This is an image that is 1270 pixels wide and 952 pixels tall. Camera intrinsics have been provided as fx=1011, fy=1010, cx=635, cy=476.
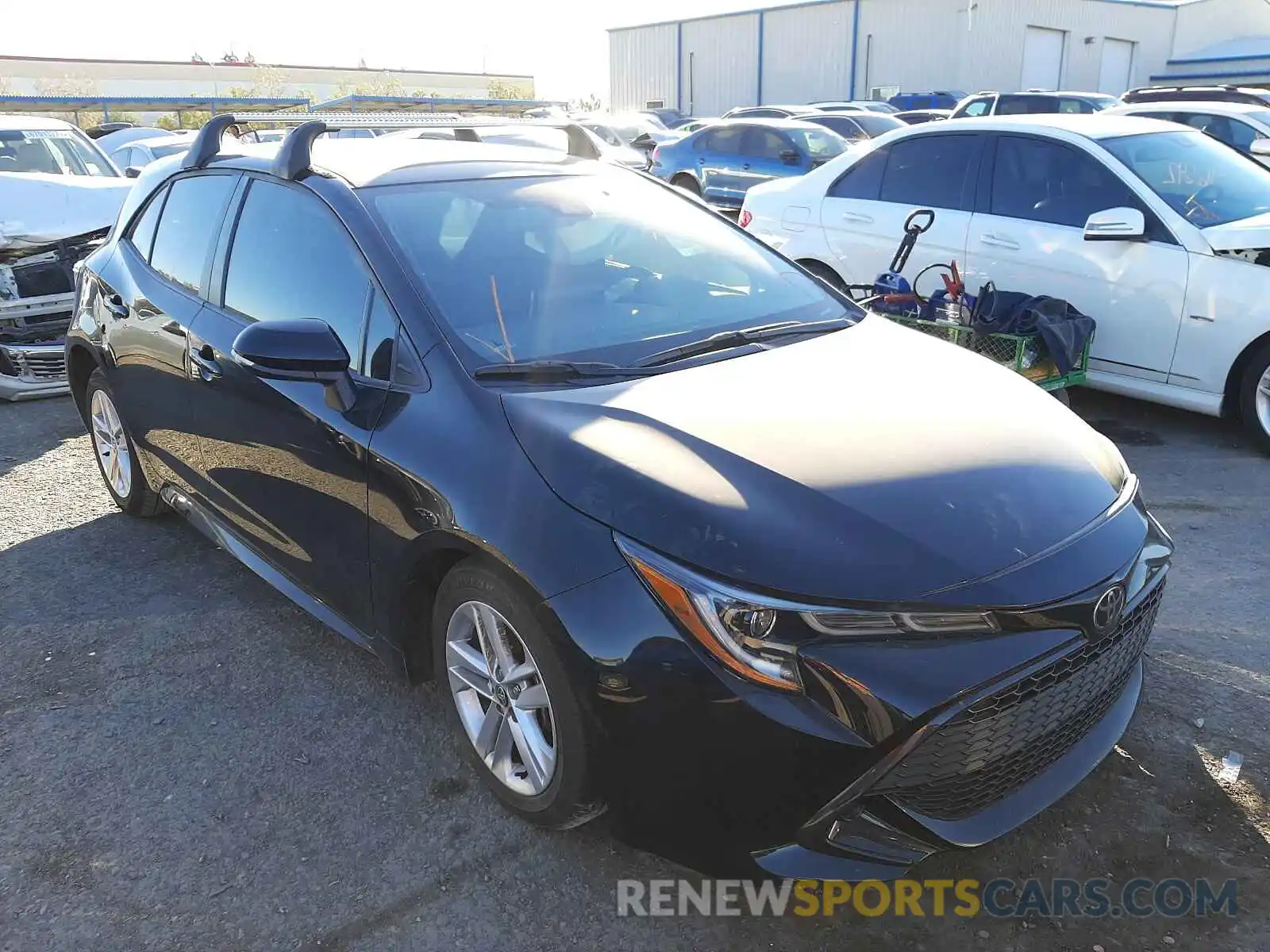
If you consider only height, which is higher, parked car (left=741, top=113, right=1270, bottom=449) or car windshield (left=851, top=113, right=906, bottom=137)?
car windshield (left=851, top=113, right=906, bottom=137)

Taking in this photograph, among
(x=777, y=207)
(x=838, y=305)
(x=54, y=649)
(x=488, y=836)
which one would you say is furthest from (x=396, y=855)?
(x=777, y=207)

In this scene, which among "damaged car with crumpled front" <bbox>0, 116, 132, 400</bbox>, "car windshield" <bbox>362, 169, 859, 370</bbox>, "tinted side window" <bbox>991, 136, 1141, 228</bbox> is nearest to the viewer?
"car windshield" <bbox>362, 169, 859, 370</bbox>

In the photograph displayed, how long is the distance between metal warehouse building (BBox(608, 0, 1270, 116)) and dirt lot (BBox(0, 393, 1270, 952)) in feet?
128

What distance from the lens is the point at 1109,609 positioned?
2209 mm

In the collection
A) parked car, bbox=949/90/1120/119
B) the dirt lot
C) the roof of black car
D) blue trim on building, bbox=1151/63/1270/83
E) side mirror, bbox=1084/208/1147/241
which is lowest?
the dirt lot

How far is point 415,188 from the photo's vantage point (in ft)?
10.3

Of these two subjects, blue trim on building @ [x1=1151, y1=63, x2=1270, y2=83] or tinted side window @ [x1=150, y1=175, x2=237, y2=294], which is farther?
A: blue trim on building @ [x1=1151, y1=63, x2=1270, y2=83]

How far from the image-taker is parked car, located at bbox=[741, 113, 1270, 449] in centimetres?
517

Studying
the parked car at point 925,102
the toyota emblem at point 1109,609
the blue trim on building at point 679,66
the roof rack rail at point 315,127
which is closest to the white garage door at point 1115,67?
the parked car at point 925,102

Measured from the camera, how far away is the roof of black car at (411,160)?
3.21 metres

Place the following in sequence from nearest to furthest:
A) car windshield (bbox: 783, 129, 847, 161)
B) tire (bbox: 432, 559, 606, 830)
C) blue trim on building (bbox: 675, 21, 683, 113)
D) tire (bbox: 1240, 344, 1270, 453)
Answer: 1. tire (bbox: 432, 559, 606, 830)
2. tire (bbox: 1240, 344, 1270, 453)
3. car windshield (bbox: 783, 129, 847, 161)
4. blue trim on building (bbox: 675, 21, 683, 113)

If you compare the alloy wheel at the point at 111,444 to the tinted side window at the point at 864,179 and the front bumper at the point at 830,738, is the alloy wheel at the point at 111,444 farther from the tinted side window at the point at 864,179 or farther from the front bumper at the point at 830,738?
the tinted side window at the point at 864,179

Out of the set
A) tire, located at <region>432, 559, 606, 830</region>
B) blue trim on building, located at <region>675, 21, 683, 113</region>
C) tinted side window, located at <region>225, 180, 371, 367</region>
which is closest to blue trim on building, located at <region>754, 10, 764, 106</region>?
blue trim on building, located at <region>675, 21, 683, 113</region>

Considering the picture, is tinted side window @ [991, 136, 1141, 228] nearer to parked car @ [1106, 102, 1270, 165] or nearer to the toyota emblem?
the toyota emblem
